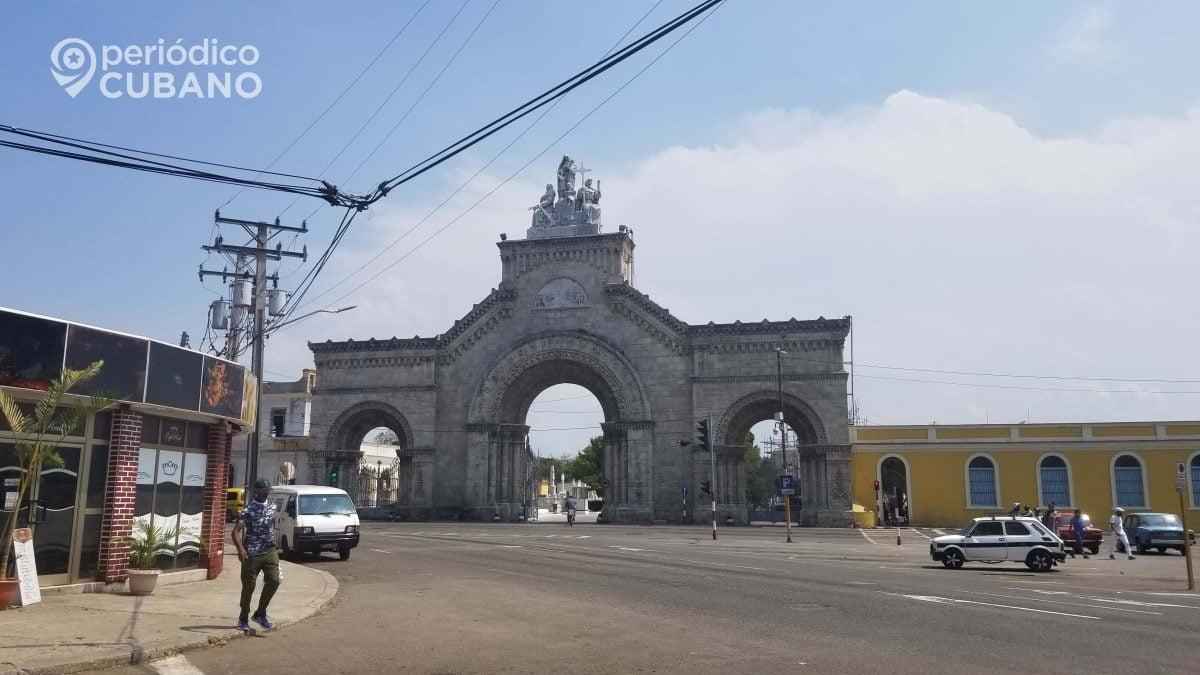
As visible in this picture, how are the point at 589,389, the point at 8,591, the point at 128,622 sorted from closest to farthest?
the point at 128,622
the point at 8,591
the point at 589,389

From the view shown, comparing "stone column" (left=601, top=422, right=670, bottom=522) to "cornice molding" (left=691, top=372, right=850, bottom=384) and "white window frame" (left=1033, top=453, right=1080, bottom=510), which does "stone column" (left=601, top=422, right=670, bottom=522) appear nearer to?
"cornice molding" (left=691, top=372, right=850, bottom=384)

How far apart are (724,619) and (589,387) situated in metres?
41.0

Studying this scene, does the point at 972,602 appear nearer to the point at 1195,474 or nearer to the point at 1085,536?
the point at 1085,536

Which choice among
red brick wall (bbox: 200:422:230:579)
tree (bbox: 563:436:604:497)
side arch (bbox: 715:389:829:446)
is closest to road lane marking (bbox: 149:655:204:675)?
red brick wall (bbox: 200:422:230:579)

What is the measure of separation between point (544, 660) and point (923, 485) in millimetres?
38809

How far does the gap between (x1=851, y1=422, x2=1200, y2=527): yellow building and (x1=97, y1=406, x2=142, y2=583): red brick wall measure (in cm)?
3544

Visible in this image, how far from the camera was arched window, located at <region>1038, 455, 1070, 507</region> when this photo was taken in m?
42.2

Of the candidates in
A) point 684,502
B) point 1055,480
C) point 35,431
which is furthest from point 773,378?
point 35,431

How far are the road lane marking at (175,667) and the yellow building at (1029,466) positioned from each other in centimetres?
3762

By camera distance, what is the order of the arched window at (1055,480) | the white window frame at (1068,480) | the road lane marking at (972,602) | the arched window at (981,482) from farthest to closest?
the arched window at (981,482), the arched window at (1055,480), the white window frame at (1068,480), the road lane marking at (972,602)

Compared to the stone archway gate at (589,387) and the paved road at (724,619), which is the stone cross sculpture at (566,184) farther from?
the paved road at (724,619)

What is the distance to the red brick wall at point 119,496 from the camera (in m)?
14.0

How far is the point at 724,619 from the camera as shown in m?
12.1

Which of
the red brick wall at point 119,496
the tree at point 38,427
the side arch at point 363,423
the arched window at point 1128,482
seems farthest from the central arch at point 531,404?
the tree at point 38,427
